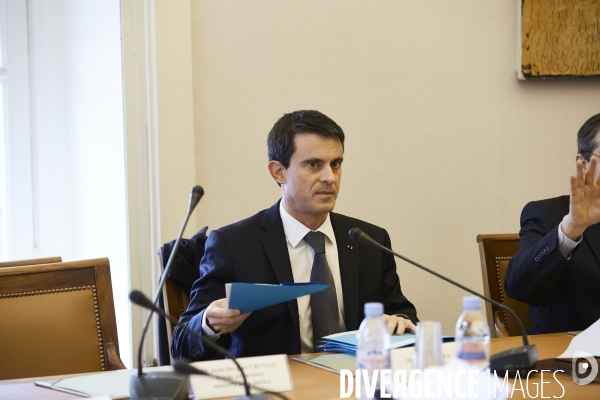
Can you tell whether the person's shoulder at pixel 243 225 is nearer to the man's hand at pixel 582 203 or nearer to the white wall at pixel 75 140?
the white wall at pixel 75 140

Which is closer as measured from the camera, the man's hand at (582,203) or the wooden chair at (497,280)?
the man's hand at (582,203)

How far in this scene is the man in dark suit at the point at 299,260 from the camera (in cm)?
204

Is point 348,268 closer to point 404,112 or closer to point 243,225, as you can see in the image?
point 243,225

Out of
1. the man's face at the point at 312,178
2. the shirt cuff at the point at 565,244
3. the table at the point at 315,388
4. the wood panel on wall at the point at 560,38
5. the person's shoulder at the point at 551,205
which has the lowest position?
the table at the point at 315,388

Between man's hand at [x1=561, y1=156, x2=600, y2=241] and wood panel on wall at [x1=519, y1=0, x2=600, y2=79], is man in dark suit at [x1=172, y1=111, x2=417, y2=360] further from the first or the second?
wood panel on wall at [x1=519, y1=0, x2=600, y2=79]

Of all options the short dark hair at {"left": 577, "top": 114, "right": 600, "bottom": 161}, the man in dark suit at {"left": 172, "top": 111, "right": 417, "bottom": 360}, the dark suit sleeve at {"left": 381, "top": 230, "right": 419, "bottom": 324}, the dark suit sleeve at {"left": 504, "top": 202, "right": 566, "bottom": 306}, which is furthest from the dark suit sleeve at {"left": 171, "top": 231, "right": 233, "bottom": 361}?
the short dark hair at {"left": 577, "top": 114, "right": 600, "bottom": 161}

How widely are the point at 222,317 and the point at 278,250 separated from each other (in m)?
0.43

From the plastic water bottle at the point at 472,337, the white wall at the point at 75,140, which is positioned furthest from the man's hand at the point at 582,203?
the white wall at the point at 75,140

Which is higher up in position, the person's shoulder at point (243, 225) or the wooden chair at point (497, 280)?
the person's shoulder at point (243, 225)

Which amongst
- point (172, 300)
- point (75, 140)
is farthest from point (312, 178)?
point (75, 140)

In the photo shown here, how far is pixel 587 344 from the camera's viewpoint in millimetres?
1714

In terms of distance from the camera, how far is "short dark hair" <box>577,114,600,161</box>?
229 cm

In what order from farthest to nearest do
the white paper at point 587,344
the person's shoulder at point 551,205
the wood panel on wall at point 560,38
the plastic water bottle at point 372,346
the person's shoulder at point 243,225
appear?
the wood panel on wall at point 560,38, the person's shoulder at point 551,205, the person's shoulder at point 243,225, the white paper at point 587,344, the plastic water bottle at point 372,346

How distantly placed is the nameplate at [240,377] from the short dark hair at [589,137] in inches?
54.1
